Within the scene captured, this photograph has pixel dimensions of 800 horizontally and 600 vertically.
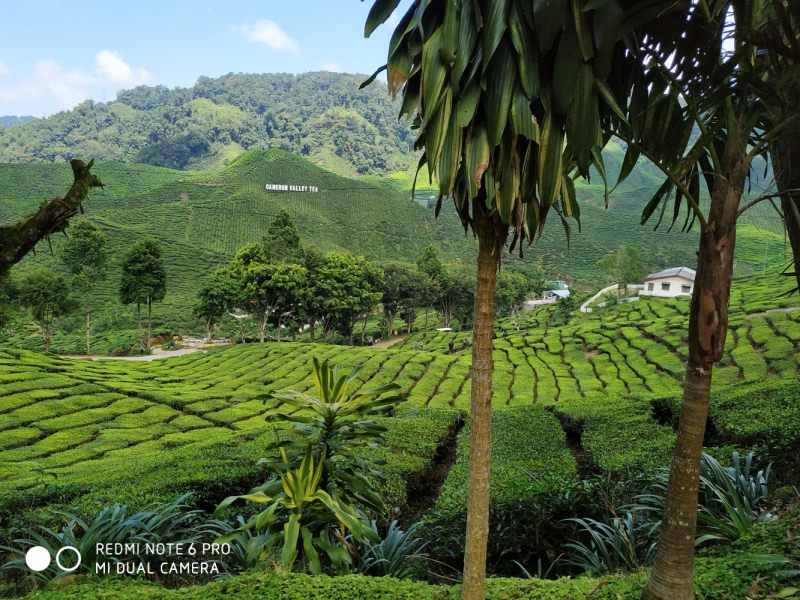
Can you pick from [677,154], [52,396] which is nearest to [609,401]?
[677,154]

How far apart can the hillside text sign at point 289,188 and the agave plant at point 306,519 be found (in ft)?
290

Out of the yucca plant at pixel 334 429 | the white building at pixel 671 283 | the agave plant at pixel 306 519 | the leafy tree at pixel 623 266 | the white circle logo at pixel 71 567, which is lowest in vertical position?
the white circle logo at pixel 71 567

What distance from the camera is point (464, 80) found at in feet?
9.12

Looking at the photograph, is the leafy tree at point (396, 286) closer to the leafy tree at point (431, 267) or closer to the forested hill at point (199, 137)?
the leafy tree at point (431, 267)

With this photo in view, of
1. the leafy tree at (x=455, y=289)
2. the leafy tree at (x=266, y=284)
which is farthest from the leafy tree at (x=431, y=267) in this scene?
the leafy tree at (x=266, y=284)

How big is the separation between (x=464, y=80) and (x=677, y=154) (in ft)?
5.10

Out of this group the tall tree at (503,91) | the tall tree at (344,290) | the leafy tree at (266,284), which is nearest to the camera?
the tall tree at (503,91)

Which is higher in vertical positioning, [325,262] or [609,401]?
[325,262]

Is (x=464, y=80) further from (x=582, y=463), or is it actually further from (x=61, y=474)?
(x=61, y=474)

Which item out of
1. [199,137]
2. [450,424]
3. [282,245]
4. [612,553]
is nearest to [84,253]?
[282,245]

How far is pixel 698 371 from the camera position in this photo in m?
2.73

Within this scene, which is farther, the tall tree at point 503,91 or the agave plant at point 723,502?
the agave plant at point 723,502

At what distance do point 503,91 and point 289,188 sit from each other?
91015 mm

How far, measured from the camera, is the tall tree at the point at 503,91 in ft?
8.16
